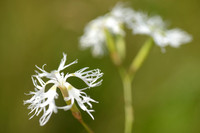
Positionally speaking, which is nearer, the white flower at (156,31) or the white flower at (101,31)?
the white flower at (156,31)

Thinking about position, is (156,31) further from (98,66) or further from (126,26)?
(98,66)

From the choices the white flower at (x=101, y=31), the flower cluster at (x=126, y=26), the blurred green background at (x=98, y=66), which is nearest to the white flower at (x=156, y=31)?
the flower cluster at (x=126, y=26)

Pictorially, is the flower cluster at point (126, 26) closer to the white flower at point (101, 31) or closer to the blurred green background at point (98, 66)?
the white flower at point (101, 31)

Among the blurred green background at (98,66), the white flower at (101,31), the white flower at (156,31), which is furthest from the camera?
the blurred green background at (98,66)

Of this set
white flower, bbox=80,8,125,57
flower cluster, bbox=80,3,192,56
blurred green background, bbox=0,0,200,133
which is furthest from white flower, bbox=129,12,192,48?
blurred green background, bbox=0,0,200,133

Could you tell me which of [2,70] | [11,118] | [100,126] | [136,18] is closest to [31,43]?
[2,70]

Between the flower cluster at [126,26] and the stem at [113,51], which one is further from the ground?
the flower cluster at [126,26]

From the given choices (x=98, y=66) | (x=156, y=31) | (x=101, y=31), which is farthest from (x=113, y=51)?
(x=98, y=66)
